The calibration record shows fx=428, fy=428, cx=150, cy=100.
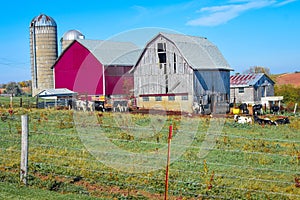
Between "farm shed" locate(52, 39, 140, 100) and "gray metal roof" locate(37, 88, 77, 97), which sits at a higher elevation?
"farm shed" locate(52, 39, 140, 100)

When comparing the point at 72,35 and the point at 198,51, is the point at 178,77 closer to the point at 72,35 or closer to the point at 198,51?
the point at 198,51

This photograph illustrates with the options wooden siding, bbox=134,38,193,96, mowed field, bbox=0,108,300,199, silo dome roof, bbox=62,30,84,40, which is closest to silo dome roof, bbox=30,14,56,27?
silo dome roof, bbox=62,30,84,40

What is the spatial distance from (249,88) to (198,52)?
10.5 metres

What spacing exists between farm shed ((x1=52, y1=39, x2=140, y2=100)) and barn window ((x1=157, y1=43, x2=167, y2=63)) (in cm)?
492

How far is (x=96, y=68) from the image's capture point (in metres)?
40.6

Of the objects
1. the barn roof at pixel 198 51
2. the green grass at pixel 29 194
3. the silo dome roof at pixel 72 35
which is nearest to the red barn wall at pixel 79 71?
the silo dome roof at pixel 72 35

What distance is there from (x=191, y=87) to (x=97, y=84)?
11732 millimetres

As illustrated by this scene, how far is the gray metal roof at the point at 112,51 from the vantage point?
40969 mm

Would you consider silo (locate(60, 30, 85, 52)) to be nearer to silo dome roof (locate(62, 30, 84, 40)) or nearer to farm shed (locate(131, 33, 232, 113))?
silo dome roof (locate(62, 30, 84, 40))

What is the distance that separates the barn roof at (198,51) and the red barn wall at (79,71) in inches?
377

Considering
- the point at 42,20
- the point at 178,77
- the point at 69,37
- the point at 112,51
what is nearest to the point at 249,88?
the point at 178,77

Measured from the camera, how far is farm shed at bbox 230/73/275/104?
42.2 meters

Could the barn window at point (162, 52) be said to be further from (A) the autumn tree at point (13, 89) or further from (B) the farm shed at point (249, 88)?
(A) the autumn tree at point (13, 89)

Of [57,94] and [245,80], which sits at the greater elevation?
[245,80]
